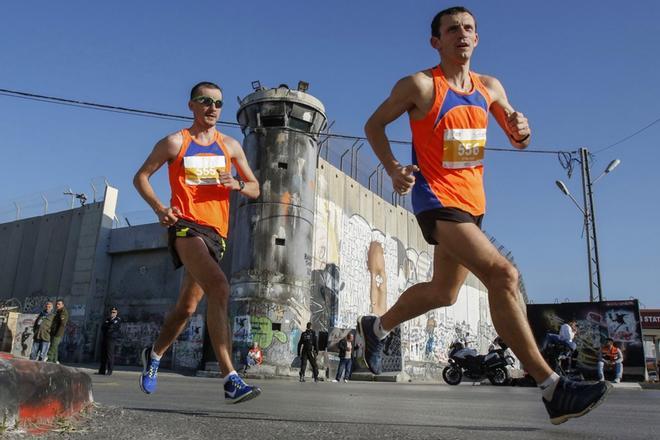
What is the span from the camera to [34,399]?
2260 mm

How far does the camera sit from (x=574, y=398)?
2648 millimetres

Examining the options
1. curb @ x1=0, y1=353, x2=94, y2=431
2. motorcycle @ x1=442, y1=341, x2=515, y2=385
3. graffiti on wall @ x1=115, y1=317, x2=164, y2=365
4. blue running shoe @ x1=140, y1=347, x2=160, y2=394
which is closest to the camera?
curb @ x1=0, y1=353, x2=94, y2=431

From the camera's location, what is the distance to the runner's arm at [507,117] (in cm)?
337

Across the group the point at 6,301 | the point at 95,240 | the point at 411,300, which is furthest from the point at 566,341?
the point at 6,301

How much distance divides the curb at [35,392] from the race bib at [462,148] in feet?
7.17

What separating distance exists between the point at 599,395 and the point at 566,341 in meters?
13.4

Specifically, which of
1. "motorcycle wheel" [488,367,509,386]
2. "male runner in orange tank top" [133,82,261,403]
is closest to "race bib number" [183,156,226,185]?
"male runner in orange tank top" [133,82,261,403]

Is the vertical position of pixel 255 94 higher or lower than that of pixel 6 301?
higher

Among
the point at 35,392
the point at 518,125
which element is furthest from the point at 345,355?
the point at 35,392

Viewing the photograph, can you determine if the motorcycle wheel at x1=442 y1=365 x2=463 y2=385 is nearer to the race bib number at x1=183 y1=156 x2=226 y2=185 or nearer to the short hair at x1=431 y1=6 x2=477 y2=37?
the race bib number at x1=183 y1=156 x2=226 y2=185

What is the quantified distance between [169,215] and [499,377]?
563 inches

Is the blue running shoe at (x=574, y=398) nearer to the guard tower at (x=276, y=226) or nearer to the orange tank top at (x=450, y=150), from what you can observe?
the orange tank top at (x=450, y=150)

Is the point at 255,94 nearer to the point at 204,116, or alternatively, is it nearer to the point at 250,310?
the point at 250,310

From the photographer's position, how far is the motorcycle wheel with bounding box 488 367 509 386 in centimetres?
1622
